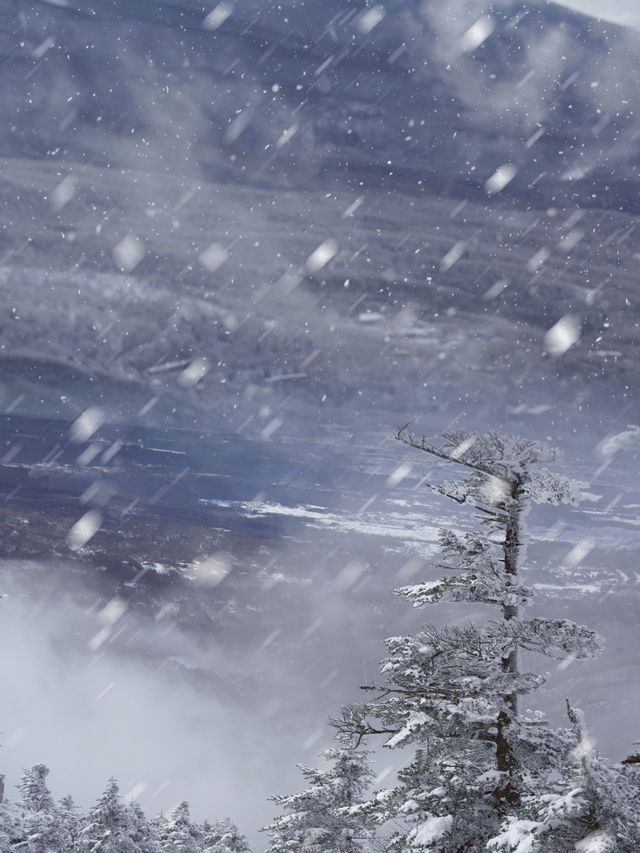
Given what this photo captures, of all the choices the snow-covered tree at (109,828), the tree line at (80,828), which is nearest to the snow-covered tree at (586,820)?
the tree line at (80,828)

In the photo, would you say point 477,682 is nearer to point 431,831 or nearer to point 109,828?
point 431,831

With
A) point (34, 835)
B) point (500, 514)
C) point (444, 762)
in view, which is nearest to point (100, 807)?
point (34, 835)

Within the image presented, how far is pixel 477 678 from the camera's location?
8.16m

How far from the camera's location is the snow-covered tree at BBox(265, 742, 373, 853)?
15.0m

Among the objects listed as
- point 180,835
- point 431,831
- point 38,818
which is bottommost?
point 180,835

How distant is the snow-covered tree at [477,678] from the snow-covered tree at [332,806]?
7.47m

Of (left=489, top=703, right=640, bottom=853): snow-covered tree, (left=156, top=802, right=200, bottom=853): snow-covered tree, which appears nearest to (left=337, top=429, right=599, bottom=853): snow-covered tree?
(left=489, top=703, right=640, bottom=853): snow-covered tree

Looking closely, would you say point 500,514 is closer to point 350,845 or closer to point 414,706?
point 414,706

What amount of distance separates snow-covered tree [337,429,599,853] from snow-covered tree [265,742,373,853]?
747 cm

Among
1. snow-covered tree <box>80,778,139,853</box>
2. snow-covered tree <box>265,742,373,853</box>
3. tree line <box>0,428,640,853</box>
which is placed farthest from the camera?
snow-covered tree <box>80,778,139,853</box>

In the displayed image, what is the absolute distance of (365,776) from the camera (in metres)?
15.9

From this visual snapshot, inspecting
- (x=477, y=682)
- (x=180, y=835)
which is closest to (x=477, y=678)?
(x=477, y=682)

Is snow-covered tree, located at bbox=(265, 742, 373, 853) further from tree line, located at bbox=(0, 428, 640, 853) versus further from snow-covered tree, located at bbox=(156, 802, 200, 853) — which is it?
snow-covered tree, located at bbox=(156, 802, 200, 853)

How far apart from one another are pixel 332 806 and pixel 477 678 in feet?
32.1
